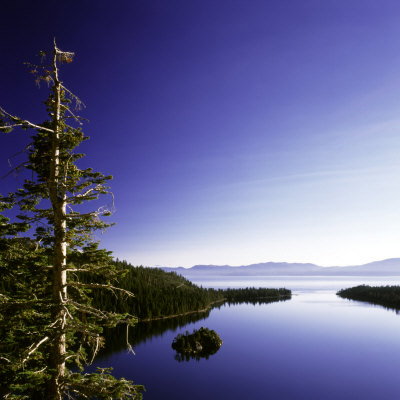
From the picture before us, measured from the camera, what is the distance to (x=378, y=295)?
92.8 metres

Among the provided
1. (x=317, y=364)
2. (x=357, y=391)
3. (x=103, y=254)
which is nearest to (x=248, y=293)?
(x=317, y=364)

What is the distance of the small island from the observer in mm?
35359

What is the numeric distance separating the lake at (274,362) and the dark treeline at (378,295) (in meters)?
34.9

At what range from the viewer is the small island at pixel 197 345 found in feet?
116

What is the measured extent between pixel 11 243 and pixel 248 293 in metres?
102

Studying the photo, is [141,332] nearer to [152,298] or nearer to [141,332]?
[141,332]

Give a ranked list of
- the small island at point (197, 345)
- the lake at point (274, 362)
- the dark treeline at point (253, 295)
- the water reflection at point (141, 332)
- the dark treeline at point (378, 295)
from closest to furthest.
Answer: the lake at point (274, 362) → the small island at point (197, 345) → the water reflection at point (141, 332) → the dark treeline at point (378, 295) → the dark treeline at point (253, 295)

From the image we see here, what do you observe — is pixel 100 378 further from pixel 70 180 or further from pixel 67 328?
pixel 70 180

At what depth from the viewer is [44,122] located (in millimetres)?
12711

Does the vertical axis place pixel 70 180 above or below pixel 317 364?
above

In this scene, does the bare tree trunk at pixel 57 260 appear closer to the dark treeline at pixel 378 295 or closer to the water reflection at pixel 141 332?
the water reflection at pixel 141 332

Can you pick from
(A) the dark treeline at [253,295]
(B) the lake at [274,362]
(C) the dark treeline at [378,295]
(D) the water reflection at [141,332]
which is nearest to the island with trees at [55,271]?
(B) the lake at [274,362]

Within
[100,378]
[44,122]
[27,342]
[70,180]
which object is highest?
[44,122]

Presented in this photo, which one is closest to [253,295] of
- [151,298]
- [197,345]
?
[151,298]
